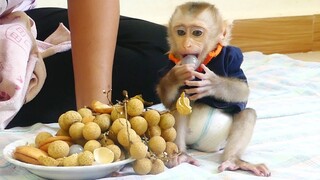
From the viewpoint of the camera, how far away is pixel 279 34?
2203 mm

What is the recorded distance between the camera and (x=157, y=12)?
201cm

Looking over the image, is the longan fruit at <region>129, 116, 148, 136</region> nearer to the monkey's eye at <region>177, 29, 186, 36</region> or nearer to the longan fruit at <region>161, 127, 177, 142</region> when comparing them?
the longan fruit at <region>161, 127, 177, 142</region>

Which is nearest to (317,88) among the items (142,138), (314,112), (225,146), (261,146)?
(314,112)

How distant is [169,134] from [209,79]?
0.10 meters

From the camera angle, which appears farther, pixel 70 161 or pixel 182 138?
pixel 182 138

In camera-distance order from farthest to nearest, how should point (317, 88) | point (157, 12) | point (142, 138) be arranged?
point (157, 12)
point (317, 88)
point (142, 138)

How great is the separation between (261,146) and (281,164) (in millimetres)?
84

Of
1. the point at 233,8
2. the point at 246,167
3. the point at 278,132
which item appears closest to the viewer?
the point at 246,167

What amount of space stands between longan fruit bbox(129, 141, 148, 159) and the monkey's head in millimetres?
169

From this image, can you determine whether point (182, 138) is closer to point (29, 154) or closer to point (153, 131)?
point (153, 131)

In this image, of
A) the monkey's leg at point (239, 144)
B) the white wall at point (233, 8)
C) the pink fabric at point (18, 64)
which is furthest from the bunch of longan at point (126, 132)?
the white wall at point (233, 8)

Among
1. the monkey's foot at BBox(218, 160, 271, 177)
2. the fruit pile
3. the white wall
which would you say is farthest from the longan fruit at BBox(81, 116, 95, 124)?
the white wall

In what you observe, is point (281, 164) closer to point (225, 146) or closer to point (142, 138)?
point (225, 146)

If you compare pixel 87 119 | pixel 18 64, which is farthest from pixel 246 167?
pixel 18 64
